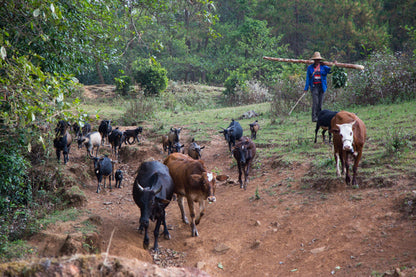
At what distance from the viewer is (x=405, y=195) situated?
6.71 m

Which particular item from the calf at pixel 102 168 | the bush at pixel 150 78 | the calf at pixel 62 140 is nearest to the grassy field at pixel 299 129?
the bush at pixel 150 78

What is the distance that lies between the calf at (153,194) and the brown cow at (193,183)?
11.6 inches

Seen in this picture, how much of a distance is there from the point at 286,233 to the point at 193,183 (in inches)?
82.5

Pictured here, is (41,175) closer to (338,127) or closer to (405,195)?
(338,127)

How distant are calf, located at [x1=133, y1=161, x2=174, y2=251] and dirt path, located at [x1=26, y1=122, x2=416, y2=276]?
1.76 ft

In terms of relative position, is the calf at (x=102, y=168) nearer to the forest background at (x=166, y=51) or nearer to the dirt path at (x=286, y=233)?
the dirt path at (x=286, y=233)

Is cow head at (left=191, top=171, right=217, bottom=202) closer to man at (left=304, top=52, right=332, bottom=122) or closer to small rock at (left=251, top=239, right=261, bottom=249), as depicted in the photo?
small rock at (left=251, top=239, right=261, bottom=249)

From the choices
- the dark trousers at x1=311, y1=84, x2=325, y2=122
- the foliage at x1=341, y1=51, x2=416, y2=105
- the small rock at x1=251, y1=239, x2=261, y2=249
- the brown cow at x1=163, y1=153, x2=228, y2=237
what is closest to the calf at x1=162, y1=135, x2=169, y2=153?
the brown cow at x1=163, y1=153, x2=228, y2=237

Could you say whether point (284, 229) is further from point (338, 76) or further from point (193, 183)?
point (338, 76)

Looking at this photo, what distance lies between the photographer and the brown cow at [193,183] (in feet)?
23.3

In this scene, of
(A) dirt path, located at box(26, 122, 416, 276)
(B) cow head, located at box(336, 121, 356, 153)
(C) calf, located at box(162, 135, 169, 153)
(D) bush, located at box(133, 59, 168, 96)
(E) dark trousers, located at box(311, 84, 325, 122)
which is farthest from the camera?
(D) bush, located at box(133, 59, 168, 96)

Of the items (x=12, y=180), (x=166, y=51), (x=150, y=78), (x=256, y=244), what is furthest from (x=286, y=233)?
(x=166, y=51)

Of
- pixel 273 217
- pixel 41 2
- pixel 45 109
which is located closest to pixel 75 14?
pixel 41 2

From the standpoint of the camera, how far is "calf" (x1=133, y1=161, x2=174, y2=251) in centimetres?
664
